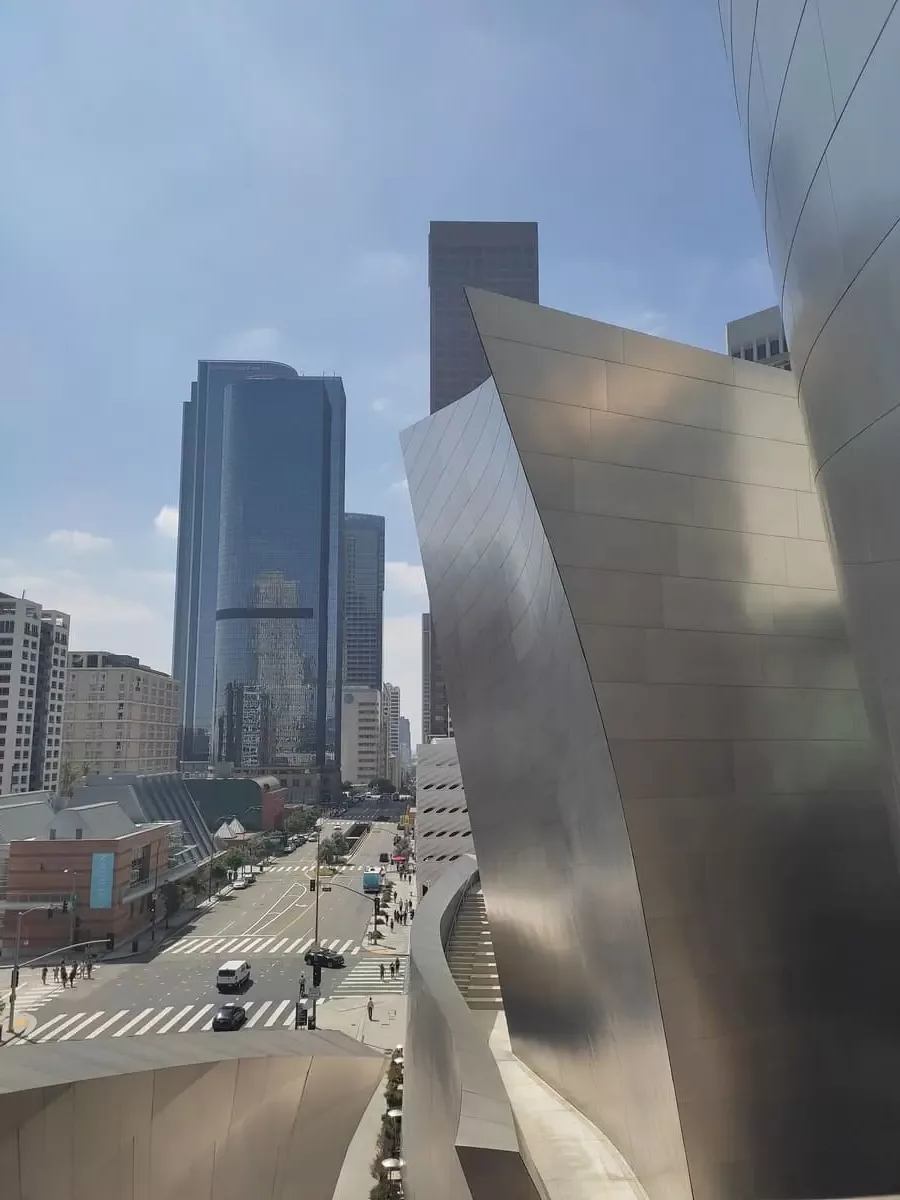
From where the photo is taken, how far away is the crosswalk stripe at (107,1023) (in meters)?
30.2

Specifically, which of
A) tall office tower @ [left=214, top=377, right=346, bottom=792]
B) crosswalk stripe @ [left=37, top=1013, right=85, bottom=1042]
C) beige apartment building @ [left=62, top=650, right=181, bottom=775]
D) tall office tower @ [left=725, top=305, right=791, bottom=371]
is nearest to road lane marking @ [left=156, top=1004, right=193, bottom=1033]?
crosswalk stripe @ [left=37, top=1013, right=85, bottom=1042]

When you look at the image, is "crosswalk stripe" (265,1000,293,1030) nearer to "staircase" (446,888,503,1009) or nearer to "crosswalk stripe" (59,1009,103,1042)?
"crosswalk stripe" (59,1009,103,1042)

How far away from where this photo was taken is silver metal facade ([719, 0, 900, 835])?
456 centimetres

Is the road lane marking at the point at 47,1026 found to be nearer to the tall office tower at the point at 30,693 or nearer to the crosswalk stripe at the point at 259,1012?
the crosswalk stripe at the point at 259,1012

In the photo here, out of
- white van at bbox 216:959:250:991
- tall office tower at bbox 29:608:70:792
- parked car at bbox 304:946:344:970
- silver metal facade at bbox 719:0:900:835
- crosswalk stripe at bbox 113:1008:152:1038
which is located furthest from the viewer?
tall office tower at bbox 29:608:70:792

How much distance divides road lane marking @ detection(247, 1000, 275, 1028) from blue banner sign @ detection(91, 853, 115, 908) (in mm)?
16087

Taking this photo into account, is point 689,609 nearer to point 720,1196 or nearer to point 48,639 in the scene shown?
point 720,1196

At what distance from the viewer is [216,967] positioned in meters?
41.8

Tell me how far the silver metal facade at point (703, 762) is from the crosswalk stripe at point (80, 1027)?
27466 millimetres

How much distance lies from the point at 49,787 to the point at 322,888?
50.5 metres

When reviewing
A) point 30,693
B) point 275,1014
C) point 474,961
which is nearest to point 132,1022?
point 275,1014

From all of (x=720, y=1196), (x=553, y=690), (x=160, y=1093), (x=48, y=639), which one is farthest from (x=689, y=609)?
(x=48, y=639)

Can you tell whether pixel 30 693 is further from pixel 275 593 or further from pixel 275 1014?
pixel 275 1014

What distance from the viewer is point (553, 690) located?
1020cm
